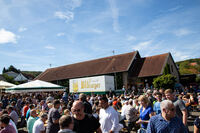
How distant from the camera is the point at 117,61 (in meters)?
33.3

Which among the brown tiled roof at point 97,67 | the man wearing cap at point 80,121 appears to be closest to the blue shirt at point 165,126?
the man wearing cap at point 80,121

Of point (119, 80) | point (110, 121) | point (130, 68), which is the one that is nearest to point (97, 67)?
point (119, 80)

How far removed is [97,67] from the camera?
1357 inches

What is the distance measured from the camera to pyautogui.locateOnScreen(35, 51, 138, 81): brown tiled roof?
Result: 103 ft

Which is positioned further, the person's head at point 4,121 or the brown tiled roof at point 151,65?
the brown tiled roof at point 151,65

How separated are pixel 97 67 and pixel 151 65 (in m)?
11.4

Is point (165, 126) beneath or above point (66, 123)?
beneath

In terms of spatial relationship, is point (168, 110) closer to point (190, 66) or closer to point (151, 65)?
point (151, 65)

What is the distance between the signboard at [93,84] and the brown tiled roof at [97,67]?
7.60 meters

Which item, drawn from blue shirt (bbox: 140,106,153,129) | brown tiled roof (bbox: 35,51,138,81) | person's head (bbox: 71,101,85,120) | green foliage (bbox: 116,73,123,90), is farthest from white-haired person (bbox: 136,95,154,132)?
green foliage (bbox: 116,73,123,90)

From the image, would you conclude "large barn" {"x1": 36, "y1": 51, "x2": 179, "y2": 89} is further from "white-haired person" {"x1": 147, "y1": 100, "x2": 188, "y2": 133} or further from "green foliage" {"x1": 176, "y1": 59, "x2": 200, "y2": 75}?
"green foliage" {"x1": 176, "y1": 59, "x2": 200, "y2": 75}

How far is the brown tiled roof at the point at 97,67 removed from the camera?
3127 cm

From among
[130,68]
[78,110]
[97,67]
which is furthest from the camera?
[97,67]

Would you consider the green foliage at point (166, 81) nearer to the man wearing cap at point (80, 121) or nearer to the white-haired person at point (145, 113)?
the white-haired person at point (145, 113)
